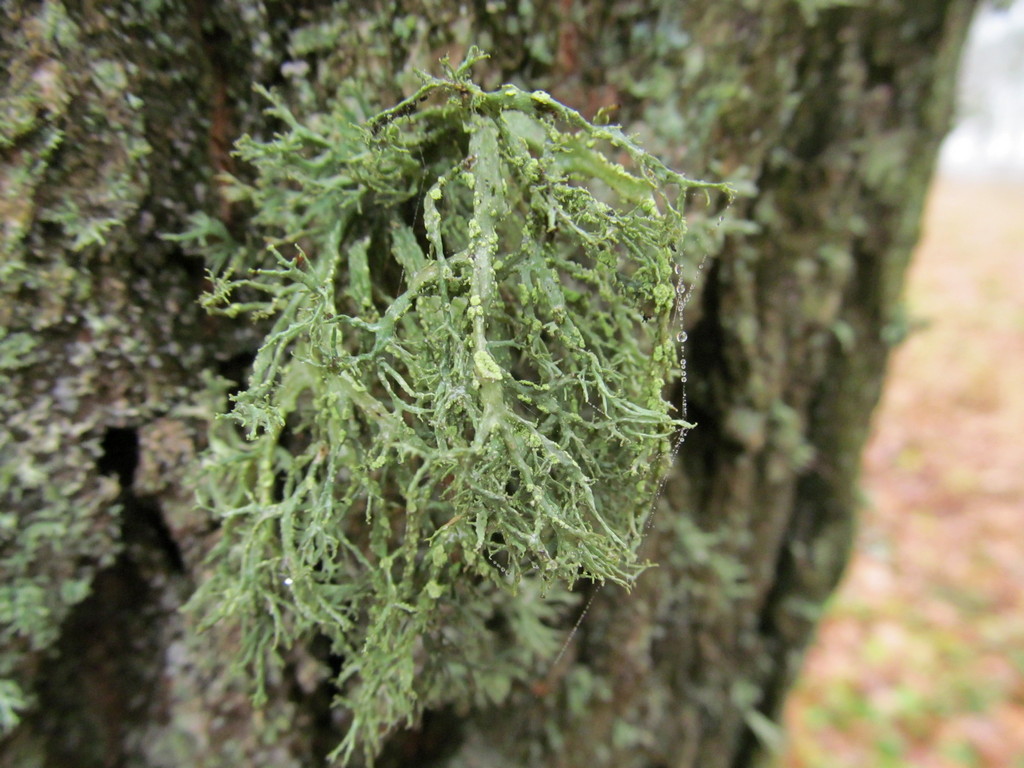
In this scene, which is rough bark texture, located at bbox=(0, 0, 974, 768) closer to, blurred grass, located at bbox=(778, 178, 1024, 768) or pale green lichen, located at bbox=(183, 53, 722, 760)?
pale green lichen, located at bbox=(183, 53, 722, 760)

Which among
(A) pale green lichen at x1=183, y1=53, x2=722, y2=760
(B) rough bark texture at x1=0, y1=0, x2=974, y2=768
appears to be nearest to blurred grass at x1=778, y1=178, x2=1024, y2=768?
(B) rough bark texture at x1=0, y1=0, x2=974, y2=768

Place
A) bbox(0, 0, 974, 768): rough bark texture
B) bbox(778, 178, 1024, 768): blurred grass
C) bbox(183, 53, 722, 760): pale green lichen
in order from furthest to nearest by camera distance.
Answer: bbox(778, 178, 1024, 768): blurred grass, bbox(0, 0, 974, 768): rough bark texture, bbox(183, 53, 722, 760): pale green lichen

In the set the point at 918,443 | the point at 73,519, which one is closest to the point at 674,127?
the point at 73,519

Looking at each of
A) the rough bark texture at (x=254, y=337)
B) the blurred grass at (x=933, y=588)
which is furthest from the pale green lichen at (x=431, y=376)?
the blurred grass at (x=933, y=588)

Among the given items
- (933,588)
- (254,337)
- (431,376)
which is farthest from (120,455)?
(933,588)

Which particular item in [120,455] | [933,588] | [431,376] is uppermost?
[431,376]

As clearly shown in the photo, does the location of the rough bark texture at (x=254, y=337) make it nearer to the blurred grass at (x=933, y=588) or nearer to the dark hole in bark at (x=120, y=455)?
the dark hole in bark at (x=120, y=455)

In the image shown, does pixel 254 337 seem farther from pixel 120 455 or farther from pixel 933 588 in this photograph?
pixel 933 588
